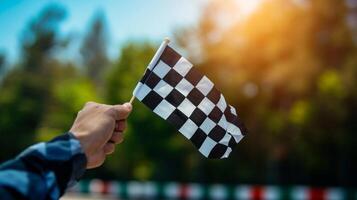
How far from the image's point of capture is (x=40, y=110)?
4588 cm

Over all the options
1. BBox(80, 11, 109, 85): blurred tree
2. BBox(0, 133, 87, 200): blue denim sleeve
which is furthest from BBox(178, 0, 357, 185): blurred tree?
BBox(80, 11, 109, 85): blurred tree

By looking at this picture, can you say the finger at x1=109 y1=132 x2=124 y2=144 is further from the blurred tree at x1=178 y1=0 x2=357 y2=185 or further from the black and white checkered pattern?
the blurred tree at x1=178 y1=0 x2=357 y2=185

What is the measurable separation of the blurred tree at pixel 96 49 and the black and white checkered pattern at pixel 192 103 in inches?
3109

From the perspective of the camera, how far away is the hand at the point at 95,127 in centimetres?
122

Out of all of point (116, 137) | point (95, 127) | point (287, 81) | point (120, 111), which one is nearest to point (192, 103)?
point (116, 137)

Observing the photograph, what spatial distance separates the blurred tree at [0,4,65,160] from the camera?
138 feet

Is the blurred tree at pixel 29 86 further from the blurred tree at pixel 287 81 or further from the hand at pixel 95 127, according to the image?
→ the hand at pixel 95 127

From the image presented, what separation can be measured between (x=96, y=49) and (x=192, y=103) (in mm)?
81536

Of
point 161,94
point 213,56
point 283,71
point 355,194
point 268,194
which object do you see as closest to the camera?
point 161,94

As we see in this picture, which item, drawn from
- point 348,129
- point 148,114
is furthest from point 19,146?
point 348,129

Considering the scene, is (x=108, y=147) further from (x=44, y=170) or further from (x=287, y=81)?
(x=287, y=81)

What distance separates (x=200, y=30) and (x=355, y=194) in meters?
17.4

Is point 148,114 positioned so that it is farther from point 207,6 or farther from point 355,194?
point 355,194

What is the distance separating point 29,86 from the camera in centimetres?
4519
